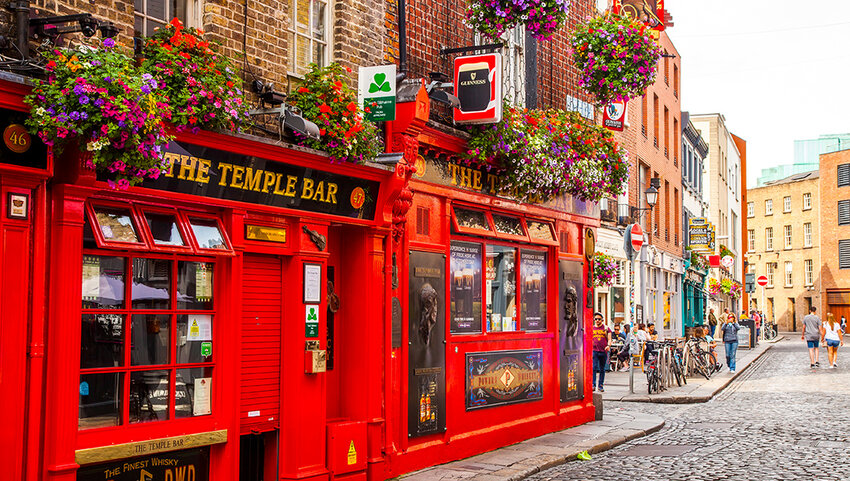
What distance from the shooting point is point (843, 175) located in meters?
75.3

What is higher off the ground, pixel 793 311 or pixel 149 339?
pixel 149 339

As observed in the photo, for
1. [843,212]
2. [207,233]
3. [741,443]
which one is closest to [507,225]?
[741,443]

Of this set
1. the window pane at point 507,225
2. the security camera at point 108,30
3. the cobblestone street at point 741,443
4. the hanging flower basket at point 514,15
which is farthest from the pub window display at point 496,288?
the security camera at point 108,30

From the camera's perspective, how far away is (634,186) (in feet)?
108

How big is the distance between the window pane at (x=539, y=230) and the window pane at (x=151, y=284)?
739 centimetres

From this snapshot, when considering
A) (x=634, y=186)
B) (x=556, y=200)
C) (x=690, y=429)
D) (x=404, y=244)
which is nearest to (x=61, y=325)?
(x=404, y=244)

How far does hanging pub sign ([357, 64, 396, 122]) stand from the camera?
33.8 feet

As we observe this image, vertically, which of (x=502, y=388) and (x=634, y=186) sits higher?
(x=634, y=186)

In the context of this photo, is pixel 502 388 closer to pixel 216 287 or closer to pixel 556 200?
pixel 556 200

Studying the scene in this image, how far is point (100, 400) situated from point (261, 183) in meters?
2.57

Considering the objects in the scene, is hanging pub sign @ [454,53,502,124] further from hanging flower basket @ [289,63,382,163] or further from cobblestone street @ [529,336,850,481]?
cobblestone street @ [529,336,850,481]

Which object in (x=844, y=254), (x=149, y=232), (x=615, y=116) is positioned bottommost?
(x=149, y=232)

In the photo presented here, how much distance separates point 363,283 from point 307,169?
175 cm

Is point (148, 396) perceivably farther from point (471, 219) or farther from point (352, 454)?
point (471, 219)
